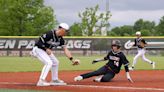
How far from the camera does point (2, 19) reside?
188ft

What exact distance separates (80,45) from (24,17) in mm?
13274

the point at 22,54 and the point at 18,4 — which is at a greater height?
the point at 18,4

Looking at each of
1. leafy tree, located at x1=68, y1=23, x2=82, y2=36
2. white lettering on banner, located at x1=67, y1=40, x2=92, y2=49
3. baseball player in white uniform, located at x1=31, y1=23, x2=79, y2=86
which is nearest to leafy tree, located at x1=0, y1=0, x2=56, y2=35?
white lettering on banner, located at x1=67, y1=40, x2=92, y2=49

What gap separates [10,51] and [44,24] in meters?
14.2

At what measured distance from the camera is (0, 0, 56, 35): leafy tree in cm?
5566

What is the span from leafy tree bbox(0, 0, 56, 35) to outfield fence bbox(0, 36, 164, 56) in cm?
1127

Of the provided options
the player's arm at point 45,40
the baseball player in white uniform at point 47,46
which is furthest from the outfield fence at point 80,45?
the player's arm at point 45,40

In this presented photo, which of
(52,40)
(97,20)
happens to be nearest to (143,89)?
(52,40)

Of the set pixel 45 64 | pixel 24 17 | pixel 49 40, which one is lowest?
pixel 24 17

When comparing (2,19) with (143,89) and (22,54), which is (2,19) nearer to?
(22,54)

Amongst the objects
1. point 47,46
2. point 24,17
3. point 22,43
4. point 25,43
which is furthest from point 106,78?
point 24,17

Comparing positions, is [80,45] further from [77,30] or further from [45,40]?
[45,40]

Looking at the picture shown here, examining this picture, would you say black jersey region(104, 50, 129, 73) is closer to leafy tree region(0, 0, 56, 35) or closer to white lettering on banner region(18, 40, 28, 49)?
white lettering on banner region(18, 40, 28, 49)

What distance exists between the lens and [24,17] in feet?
185
